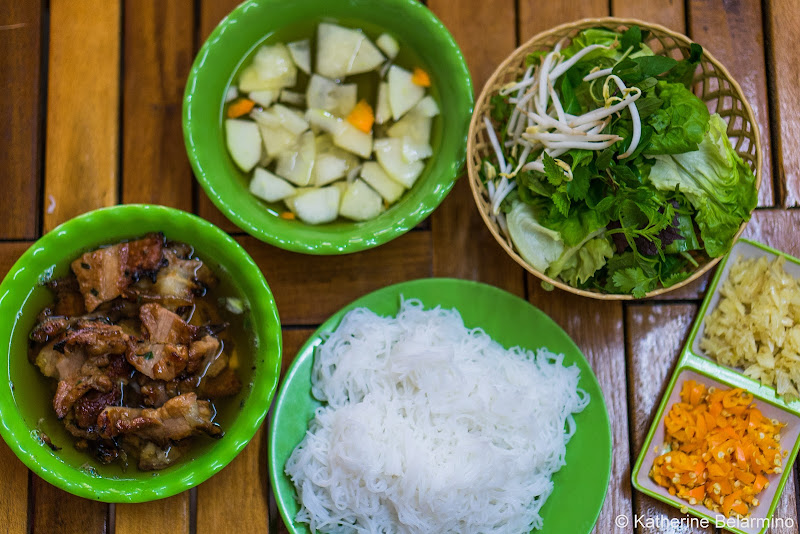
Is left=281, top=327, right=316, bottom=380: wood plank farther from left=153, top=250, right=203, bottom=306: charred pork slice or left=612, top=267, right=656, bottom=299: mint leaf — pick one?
left=612, top=267, right=656, bottom=299: mint leaf

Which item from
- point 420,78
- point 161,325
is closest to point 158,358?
point 161,325

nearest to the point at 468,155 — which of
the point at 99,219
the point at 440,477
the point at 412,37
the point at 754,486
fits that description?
the point at 412,37

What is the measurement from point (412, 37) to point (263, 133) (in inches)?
22.6

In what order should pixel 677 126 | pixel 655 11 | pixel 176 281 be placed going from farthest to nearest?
pixel 655 11 → pixel 176 281 → pixel 677 126

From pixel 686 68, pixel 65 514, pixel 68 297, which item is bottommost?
pixel 65 514

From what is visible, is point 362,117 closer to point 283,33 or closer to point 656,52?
point 283,33

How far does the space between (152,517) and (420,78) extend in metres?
1.68

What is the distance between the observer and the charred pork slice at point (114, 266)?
6.29 ft

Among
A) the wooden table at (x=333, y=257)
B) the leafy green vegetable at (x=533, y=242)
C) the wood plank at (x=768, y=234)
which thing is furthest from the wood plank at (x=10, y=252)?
the wood plank at (x=768, y=234)

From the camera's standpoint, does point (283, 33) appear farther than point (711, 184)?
Yes

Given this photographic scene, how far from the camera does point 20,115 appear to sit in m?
2.24

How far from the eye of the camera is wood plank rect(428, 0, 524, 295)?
2234 millimetres

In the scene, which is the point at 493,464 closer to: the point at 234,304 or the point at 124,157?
the point at 234,304

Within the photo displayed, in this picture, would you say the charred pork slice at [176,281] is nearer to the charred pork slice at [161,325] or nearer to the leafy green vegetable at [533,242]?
the charred pork slice at [161,325]
